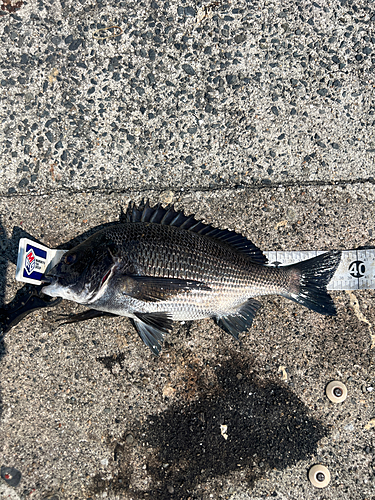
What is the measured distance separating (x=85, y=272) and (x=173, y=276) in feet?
2.34

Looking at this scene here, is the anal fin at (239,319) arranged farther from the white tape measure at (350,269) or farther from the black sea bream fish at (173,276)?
the white tape measure at (350,269)

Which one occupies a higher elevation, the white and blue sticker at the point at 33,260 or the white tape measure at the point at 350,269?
the white and blue sticker at the point at 33,260

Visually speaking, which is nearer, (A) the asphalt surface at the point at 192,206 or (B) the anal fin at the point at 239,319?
(B) the anal fin at the point at 239,319

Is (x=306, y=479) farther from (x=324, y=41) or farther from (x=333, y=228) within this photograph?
(x=324, y=41)

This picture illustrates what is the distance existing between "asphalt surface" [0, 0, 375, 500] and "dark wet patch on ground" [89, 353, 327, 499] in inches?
0.5

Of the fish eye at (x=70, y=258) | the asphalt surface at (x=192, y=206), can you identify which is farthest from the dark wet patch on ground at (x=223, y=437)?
the fish eye at (x=70, y=258)

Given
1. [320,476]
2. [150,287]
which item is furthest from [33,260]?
[320,476]

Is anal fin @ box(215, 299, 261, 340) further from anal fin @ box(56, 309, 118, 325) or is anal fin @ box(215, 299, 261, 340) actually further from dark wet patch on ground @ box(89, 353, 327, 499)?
anal fin @ box(56, 309, 118, 325)

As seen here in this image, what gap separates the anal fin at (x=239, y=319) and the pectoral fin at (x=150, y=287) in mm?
558

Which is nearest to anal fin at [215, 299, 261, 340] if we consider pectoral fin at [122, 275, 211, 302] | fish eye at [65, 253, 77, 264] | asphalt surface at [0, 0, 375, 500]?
asphalt surface at [0, 0, 375, 500]

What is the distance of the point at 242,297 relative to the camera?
295 centimetres

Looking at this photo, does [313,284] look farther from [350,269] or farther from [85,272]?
[85,272]

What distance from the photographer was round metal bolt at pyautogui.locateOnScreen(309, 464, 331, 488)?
3068mm

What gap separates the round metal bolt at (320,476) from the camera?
3068mm
